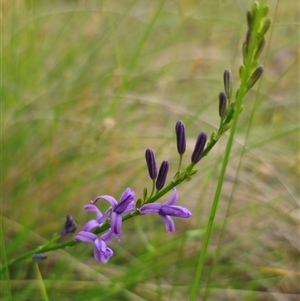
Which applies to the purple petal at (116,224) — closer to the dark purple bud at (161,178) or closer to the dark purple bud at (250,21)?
the dark purple bud at (161,178)

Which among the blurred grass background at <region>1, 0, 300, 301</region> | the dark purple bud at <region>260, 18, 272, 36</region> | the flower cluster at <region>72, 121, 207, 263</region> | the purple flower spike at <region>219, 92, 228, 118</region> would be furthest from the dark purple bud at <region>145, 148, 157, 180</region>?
the blurred grass background at <region>1, 0, 300, 301</region>

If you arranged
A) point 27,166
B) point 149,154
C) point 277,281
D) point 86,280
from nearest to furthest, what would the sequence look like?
point 149,154
point 86,280
point 277,281
point 27,166

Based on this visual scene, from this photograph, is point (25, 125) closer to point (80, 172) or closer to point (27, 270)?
point (80, 172)

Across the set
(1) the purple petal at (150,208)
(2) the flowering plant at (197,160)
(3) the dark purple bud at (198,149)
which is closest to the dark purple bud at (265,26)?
(2) the flowering plant at (197,160)

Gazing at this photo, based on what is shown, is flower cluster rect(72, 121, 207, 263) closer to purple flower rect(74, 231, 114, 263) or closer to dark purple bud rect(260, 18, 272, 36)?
purple flower rect(74, 231, 114, 263)

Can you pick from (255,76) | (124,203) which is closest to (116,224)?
(124,203)

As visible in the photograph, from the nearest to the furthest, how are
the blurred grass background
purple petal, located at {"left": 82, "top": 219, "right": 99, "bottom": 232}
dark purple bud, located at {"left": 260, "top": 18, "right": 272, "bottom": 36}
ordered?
1. dark purple bud, located at {"left": 260, "top": 18, "right": 272, "bottom": 36}
2. purple petal, located at {"left": 82, "top": 219, "right": 99, "bottom": 232}
3. the blurred grass background

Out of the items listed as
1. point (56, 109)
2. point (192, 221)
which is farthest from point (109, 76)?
point (192, 221)

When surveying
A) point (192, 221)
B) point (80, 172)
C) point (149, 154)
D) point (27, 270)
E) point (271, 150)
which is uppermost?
point (149, 154)
